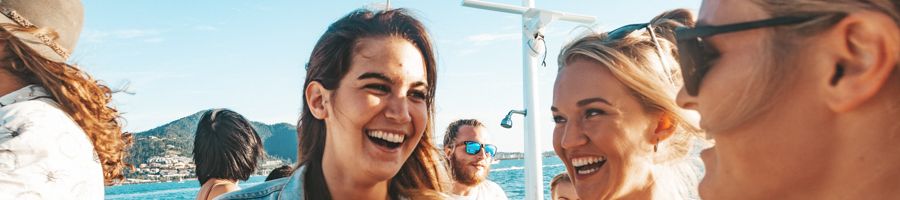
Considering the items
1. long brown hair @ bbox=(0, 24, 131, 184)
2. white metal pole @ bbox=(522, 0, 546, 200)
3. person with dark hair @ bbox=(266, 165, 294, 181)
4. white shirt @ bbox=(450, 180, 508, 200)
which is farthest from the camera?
white metal pole @ bbox=(522, 0, 546, 200)

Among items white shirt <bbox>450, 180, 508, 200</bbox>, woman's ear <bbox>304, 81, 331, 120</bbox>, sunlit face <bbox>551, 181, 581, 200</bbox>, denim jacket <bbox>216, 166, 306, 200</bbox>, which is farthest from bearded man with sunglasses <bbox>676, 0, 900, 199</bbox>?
white shirt <bbox>450, 180, 508, 200</bbox>

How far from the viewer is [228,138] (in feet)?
14.2

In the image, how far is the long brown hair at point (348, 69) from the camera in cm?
253

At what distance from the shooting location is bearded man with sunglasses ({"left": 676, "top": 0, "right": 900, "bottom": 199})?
1011mm

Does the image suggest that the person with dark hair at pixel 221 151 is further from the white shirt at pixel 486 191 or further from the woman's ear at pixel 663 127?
the woman's ear at pixel 663 127

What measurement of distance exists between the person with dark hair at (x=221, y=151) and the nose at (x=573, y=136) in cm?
246

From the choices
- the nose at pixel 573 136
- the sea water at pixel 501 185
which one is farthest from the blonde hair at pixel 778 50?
the sea water at pixel 501 185

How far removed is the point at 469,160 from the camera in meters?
6.46

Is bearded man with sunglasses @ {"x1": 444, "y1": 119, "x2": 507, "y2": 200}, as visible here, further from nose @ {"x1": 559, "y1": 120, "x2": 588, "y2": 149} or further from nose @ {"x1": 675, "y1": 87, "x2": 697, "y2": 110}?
nose @ {"x1": 675, "y1": 87, "x2": 697, "y2": 110}

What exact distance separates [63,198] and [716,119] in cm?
195

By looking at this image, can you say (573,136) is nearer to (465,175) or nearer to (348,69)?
(348,69)

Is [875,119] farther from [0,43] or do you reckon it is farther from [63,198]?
[0,43]

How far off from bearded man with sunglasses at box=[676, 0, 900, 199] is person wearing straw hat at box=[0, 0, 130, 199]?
1.93 meters

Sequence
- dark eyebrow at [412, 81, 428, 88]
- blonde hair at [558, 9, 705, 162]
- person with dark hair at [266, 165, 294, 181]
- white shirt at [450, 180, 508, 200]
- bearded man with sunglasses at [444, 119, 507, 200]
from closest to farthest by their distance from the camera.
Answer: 1. dark eyebrow at [412, 81, 428, 88]
2. blonde hair at [558, 9, 705, 162]
3. person with dark hair at [266, 165, 294, 181]
4. white shirt at [450, 180, 508, 200]
5. bearded man with sunglasses at [444, 119, 507, 200]
